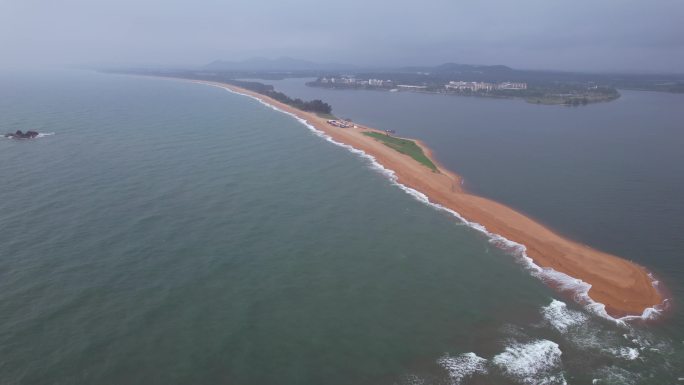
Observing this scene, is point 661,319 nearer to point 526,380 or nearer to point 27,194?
point 526,380

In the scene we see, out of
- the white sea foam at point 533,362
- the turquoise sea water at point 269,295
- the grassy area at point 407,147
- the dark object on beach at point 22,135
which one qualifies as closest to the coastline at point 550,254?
the turquoise sea water at point 269,295

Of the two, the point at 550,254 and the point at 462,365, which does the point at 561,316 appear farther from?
the point at 550,254

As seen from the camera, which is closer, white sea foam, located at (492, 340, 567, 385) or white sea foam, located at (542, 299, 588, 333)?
white sea foam, located at (492, 340, 567, 385)

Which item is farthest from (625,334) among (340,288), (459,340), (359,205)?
(359,205)

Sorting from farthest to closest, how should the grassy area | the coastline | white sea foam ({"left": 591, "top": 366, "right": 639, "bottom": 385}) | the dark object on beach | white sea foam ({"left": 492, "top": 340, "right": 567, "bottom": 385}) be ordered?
the dark object on beach < the grassy area < the coastline < white sea foam ({"left": 492, "top": 340, "right": 567, "bottom": 385}) < white sea foam ({"left": 591, "top": 366, "right": 639, "bottom": 385})

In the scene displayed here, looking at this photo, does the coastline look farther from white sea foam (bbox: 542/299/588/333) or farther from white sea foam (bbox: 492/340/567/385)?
white sea foam (bbox: 492/340/567/385)

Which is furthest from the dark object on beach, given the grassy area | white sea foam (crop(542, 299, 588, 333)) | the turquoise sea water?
white sea foam (crop(542, 299, 588, 333))

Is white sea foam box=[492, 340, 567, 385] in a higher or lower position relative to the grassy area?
lower

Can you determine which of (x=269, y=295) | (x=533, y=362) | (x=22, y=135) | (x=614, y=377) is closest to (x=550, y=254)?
(x=614, y=377)
